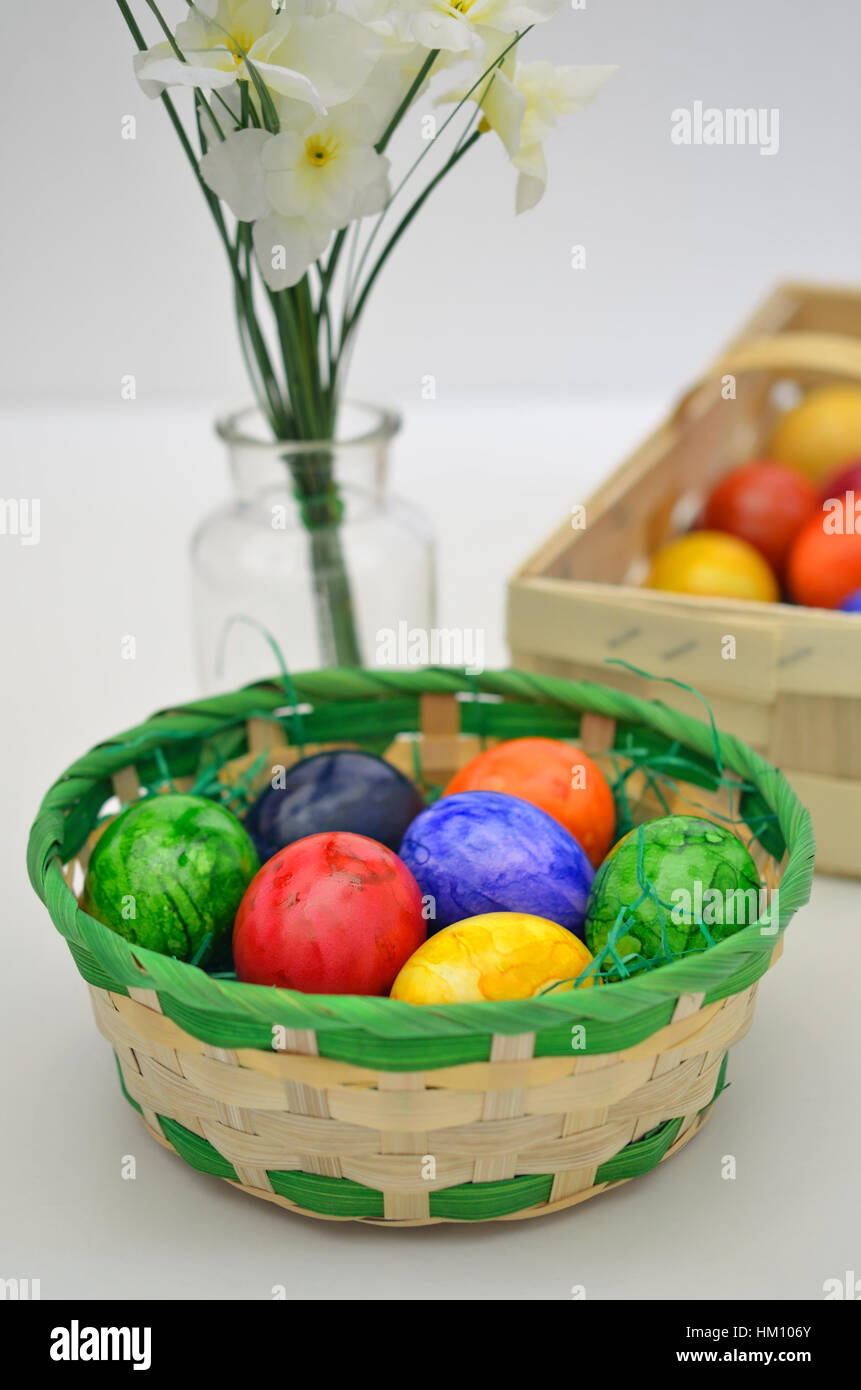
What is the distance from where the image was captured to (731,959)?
1.91ft

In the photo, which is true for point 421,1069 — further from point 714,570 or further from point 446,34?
point 714,570

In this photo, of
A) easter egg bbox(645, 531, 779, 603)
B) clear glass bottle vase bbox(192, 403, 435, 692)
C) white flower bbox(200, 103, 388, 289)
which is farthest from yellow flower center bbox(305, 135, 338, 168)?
easter egg bbox(645, 531, 779, 603)

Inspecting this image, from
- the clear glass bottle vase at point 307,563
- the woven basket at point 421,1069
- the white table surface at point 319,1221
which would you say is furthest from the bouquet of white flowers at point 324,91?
the white table surface at point 319,1221

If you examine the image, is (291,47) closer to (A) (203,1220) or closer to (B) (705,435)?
(A) (203,1220)

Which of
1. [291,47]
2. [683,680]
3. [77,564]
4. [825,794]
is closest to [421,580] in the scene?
[683,680]

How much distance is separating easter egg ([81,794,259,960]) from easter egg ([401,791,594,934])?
0.09m

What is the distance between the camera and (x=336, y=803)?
2.48ft

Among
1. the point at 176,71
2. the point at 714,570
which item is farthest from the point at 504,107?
the point at 714,570

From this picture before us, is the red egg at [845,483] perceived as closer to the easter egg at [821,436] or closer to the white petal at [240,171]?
the easter egg at [821,436]

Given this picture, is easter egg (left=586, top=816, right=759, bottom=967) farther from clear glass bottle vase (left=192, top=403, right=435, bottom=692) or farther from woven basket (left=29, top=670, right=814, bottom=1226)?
clear glass bottle vase (left=192, top=403, right=435, bottom=692)

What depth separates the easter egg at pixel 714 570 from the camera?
103 cm

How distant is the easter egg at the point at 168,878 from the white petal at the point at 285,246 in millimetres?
262

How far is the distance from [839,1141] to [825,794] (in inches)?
9.3

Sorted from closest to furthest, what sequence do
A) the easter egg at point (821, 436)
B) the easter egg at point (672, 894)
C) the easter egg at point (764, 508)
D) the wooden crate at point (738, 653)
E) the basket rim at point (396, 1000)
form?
the basket rim at point (396, 1000) < the easter egg at point (672, 894) < the wooden crate at point (738, 653) < the easter egg at point (764, 508) < the easter egg at point (821, 436)
